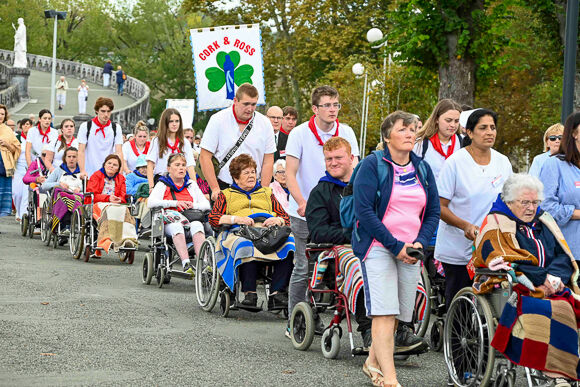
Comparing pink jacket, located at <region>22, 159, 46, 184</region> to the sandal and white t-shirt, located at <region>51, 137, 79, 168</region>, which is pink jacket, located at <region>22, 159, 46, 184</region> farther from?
the sandal

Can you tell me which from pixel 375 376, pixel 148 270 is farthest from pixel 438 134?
pixel 148 270

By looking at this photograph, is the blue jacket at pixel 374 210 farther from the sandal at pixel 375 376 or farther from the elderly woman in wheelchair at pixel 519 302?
the sandal at pixel 375 376

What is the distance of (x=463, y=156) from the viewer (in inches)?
336

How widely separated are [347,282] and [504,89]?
41312mm

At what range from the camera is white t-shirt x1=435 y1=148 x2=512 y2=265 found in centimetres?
852

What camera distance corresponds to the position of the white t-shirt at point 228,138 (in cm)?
1118

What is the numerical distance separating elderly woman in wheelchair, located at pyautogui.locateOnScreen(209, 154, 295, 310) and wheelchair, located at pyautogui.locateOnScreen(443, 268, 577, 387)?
3.09 metres

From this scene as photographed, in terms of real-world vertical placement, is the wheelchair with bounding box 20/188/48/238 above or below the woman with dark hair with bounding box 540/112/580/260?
below

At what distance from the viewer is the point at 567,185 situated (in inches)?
330

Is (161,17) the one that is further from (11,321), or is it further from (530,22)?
(11,321)

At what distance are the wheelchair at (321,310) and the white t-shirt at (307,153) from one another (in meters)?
0.90

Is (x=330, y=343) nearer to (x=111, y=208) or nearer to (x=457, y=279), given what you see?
(x=457, y=279)

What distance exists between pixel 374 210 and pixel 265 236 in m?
3.00

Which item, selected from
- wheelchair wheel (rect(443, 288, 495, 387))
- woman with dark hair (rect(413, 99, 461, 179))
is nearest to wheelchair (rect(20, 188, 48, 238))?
woman with dark hair (rect(413, 99, 461, 179))
